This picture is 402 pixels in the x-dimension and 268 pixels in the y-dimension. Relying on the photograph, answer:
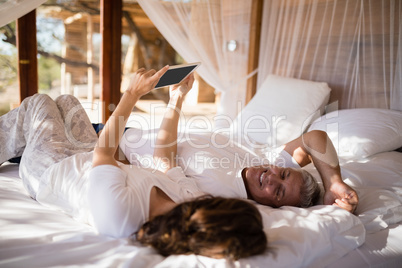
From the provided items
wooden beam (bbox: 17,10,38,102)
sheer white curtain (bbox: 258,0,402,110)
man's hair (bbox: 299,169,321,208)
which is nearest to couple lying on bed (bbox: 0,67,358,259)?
man's hair (bbox: 299,169,321,208)

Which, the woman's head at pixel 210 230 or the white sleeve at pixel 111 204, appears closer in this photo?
the woman's head at pixel 210 230

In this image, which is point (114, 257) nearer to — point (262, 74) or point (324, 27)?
point (324, 27)

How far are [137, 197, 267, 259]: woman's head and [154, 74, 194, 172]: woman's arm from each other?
673 mm

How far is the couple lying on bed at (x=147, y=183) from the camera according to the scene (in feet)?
3.38

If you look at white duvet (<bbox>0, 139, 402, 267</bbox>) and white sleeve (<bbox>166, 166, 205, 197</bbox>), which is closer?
white duvet (<bbox>0, 139, 402, 267</bbox>)

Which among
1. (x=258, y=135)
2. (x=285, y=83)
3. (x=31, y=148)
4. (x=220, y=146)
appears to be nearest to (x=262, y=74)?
(x=285, y=83)

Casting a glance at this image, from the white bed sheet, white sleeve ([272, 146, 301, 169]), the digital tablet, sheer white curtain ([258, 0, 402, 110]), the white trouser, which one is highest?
sheer white curtain ([258, 0, 402, 110])

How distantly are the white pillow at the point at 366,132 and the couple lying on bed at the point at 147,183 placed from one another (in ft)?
1.44

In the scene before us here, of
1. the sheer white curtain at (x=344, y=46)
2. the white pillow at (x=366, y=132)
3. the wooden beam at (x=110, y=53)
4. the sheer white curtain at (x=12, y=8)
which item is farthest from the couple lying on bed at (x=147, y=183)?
the wooden beam at (x=110, y=53)

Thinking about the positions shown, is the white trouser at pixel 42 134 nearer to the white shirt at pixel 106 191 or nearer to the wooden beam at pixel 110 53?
the white shirt at pixel 106 191

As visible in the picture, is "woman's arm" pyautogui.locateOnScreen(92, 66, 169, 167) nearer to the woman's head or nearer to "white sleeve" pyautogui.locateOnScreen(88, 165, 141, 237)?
"white sleeve" pyautogui.locateOnScreen(88, 165, 141, 237)

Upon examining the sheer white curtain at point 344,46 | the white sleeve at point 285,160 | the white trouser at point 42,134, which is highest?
the sheer white curtain at point 344,46

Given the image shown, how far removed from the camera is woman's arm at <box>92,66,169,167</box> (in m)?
1.31

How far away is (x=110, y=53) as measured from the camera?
3348 millimetres
